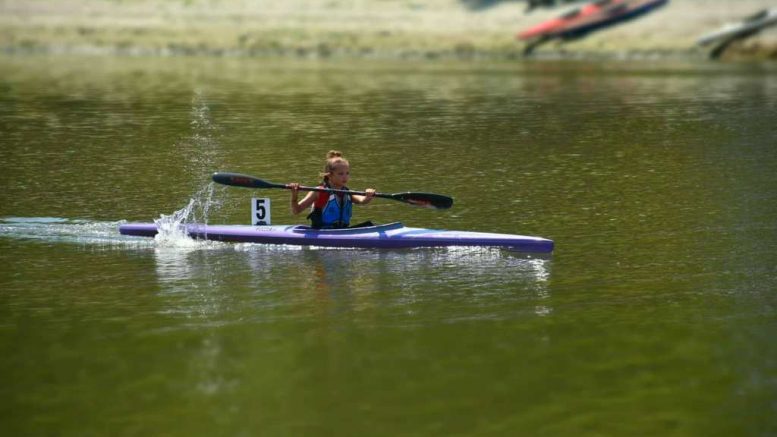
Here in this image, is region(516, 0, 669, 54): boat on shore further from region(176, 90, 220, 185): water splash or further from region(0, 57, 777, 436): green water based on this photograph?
region(0, 57, 777, 436): green water

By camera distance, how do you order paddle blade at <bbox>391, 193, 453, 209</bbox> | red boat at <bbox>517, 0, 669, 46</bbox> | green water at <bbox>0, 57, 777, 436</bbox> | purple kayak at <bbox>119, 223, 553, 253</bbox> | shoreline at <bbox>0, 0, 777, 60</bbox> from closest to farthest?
green water at <bbox>0, 57, 777, 436</bbox>, purple kayak at <bbox>119, 223, 553, 253</bbox>, paddle blade at <bbox>391, 193, 453, 209</bbox>, shoreline at <bbox>0, 0, 777, 60</bbox>, red boat at <bbox>517, 0, 669, 46</bbox>

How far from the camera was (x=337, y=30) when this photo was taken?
54625 mm

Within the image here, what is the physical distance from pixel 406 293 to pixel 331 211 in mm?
3152

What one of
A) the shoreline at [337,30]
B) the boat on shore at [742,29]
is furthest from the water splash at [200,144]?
the boat on shore at [742,29]

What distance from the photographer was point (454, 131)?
30.5 meters

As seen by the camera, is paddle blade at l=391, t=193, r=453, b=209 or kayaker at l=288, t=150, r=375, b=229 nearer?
kayaker at l=288, t=150, r=375, b=229

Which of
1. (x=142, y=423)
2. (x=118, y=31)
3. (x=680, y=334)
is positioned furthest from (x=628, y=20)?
(x=142, y=423)

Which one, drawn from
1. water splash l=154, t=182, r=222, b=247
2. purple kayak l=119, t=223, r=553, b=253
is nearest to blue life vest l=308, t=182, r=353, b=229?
purple kayak l=119, t=223, r=553, b=253

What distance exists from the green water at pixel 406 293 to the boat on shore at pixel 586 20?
2267cm

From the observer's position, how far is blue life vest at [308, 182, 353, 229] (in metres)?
17.3

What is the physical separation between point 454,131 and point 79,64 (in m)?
26.5

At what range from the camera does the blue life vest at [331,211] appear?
17266 millimetres

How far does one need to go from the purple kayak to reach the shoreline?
1418 inches

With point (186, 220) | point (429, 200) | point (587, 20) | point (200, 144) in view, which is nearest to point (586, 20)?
point (587, 20)
